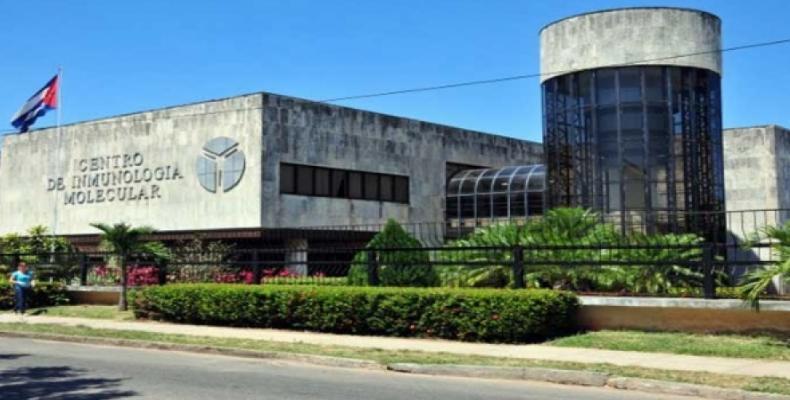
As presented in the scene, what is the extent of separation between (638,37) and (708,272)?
10190 millimetres

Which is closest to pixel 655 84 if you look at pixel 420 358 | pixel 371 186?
pixel 420 358

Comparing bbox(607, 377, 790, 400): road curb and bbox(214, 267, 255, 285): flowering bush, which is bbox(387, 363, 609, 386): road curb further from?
bbox(214, 267, 255, 285): flowering bush

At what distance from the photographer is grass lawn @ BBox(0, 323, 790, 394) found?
10.4 m

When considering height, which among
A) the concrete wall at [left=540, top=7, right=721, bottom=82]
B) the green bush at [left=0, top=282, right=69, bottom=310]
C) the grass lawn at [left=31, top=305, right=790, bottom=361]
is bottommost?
the grass lawn at [left=31, top=305, right=790, bottom=361]

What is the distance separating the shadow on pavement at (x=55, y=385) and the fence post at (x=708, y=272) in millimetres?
9494

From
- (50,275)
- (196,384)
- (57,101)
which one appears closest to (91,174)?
(57,101)

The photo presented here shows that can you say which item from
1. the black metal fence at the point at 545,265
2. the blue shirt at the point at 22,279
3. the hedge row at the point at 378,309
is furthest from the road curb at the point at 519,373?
the blue shirt at the point at 22,279

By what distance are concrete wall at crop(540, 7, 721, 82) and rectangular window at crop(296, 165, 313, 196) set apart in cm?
1464

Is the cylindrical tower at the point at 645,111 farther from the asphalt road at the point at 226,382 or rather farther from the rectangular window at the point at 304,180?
the rectangular window at the point at 304,180

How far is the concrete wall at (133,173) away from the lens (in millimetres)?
34594

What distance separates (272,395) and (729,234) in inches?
862

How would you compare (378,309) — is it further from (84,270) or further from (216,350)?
(84,270)

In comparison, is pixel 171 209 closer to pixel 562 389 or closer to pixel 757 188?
pixel 757 188

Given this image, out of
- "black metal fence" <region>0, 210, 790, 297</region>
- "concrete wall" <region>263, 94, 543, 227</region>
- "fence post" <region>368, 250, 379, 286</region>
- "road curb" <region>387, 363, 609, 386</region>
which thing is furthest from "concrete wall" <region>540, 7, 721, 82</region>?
"concrete wall" <region>263, 94, 543, 227</region>
